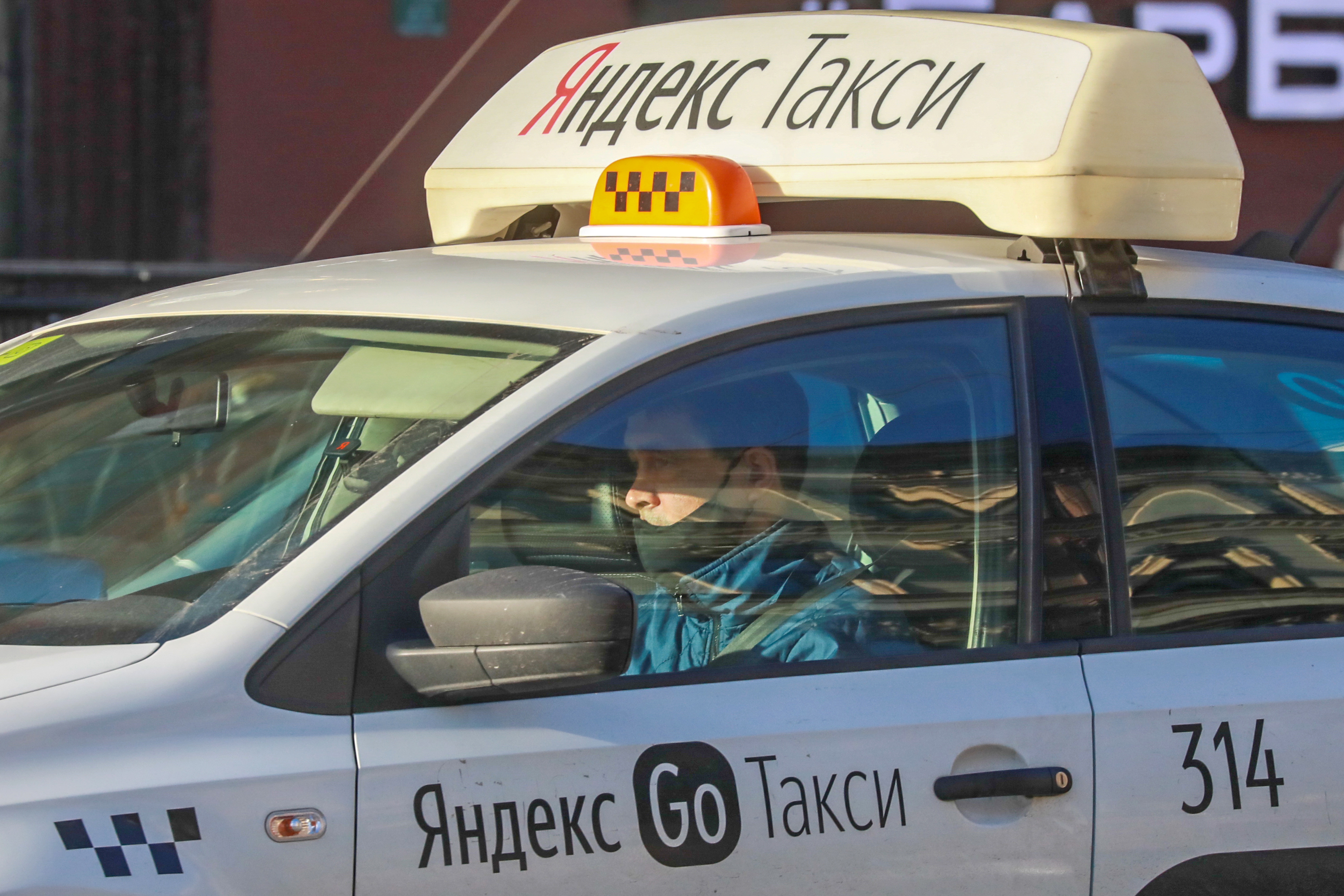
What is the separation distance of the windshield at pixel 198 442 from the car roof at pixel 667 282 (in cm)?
5

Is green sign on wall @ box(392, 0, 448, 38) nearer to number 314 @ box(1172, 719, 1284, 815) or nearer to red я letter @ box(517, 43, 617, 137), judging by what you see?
red я letter @ box(517, 43, 617, 137)

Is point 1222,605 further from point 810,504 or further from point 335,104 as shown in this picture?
point 335,104

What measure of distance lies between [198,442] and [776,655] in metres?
0.91

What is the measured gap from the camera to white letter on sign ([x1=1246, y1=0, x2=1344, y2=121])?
7918mm

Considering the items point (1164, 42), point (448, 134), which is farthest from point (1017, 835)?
point (448, 134)

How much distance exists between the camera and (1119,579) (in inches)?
76.6

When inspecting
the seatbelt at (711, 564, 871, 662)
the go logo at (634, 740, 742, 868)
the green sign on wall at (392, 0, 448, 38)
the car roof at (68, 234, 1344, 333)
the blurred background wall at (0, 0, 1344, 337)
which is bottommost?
the blurred background wall at (0, 0, 1344, 337)

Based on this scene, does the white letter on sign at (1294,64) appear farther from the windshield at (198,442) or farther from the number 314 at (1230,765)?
the windshield at (198,442)

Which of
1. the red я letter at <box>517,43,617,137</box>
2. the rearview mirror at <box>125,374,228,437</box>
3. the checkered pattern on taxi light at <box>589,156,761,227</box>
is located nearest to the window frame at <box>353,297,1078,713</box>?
the checkered pattern on taxi light at <box>589,156,761,227</box>

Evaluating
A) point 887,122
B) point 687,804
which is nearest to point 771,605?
point 687,804

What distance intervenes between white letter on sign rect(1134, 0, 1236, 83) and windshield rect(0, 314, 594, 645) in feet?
22.2

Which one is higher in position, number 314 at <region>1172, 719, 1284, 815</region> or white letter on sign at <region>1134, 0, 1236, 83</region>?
number 314 at <region>1172, 719, 1284, 815</region>

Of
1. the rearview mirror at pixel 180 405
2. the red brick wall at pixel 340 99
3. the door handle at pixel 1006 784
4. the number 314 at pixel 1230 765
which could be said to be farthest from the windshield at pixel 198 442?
the red brick wall at pixel 340 99

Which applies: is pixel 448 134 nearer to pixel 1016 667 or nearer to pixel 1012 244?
pixel 1012 244
